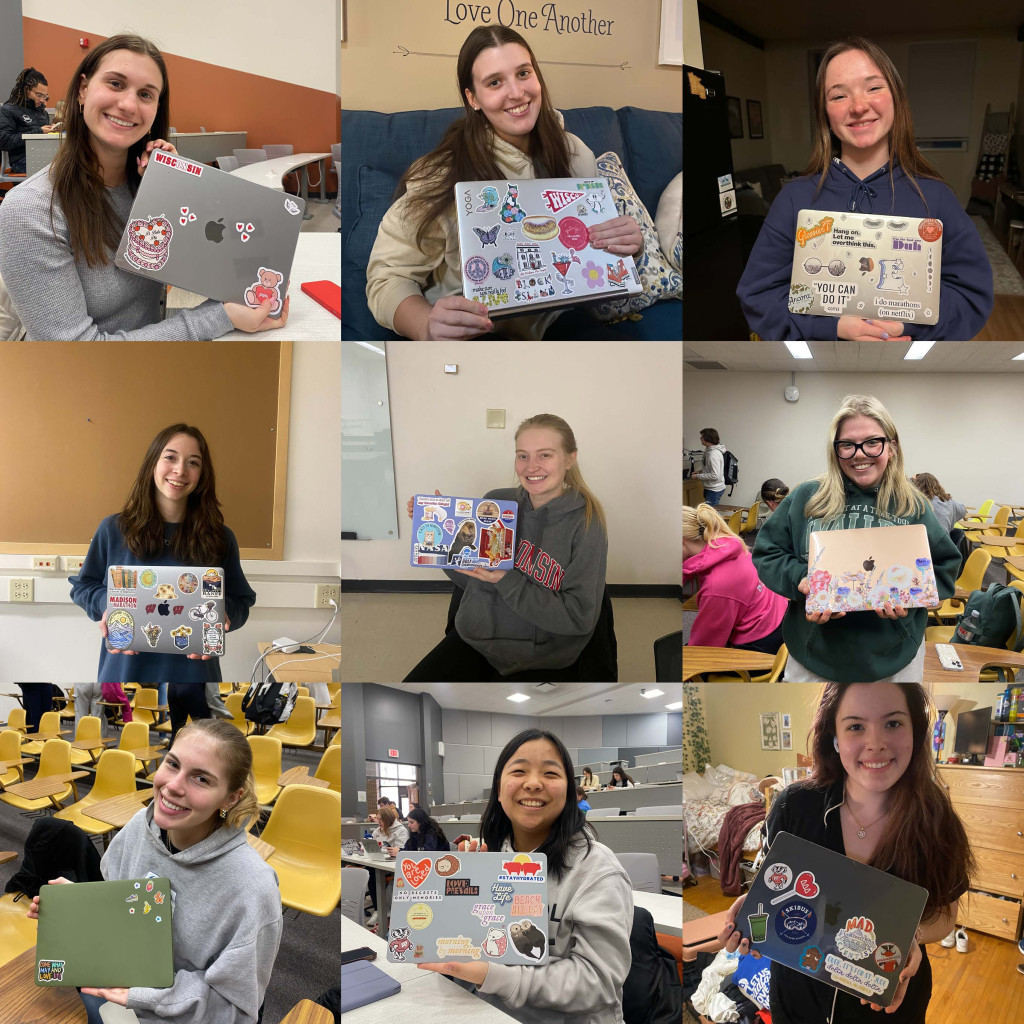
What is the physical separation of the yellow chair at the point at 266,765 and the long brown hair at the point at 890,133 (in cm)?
183

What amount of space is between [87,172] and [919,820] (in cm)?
240

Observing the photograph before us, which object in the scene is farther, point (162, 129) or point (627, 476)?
point (627, 476)

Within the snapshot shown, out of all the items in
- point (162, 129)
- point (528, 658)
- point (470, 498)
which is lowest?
point (528, 658)

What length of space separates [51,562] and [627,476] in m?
1.36

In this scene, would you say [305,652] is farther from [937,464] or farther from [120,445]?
[937,464]

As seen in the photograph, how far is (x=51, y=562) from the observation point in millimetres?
2100

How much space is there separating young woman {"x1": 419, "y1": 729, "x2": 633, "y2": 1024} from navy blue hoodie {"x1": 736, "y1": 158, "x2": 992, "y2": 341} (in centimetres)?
113

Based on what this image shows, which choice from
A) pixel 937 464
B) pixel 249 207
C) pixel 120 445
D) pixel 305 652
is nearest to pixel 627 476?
pixel 937 464

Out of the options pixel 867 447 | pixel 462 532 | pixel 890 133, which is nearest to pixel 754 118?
pixel 890 133

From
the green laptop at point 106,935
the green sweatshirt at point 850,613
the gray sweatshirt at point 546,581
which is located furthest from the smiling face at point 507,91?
the green laptop at point 106,935

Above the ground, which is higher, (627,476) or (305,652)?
(627,476)

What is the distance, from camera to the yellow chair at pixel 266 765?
85.7 inches

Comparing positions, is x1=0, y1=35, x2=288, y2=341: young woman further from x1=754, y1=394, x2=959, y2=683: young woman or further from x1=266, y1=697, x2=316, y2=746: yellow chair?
x1=754, y1=394, x2=959, y2=683: young woman

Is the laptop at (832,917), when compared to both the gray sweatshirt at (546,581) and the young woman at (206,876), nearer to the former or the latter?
the gray sweatshirt at (546,581)
